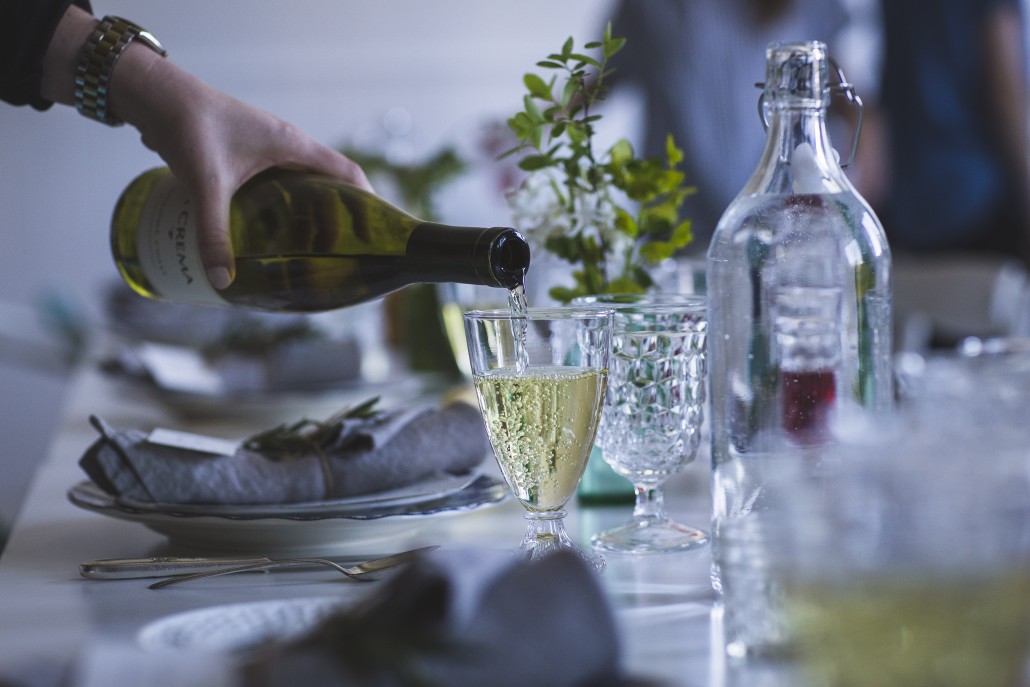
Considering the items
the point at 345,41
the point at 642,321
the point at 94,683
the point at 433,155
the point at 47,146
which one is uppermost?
the point at 345,41

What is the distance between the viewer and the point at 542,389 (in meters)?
0.77

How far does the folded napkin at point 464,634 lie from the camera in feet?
1.49

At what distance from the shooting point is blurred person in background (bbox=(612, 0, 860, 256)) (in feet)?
11.1

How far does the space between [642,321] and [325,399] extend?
2.58 feet

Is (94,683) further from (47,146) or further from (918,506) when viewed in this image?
(47,146)

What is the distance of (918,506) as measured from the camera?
17.3 inches

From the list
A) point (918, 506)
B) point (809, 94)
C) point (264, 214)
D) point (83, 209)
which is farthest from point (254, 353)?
point (83, 209)

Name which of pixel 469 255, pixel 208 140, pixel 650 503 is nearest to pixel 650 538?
pixel 650 503

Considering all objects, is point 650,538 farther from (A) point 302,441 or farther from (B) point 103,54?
(B) point 103,54

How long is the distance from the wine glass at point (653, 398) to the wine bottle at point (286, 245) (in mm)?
167

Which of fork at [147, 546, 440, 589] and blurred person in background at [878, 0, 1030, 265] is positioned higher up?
blurred person in background at [878, 0, 1030, 265]

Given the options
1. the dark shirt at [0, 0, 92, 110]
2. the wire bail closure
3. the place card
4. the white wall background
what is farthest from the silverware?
the white wall background

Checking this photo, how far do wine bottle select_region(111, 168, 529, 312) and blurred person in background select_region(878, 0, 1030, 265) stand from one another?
270 cm

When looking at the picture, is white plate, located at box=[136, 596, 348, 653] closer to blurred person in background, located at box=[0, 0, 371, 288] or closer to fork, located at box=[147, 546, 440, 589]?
fork, located at box=[147, 546, 440, 589]
